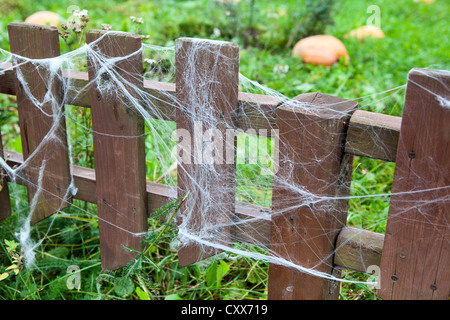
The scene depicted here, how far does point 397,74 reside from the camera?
4.85 metres

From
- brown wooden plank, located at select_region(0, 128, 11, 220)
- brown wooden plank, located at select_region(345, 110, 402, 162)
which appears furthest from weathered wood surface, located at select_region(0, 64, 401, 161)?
brown wooden plank, located at select_region(0, 128, 11, 220)

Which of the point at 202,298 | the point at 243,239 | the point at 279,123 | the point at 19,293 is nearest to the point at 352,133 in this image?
the point at 279,123

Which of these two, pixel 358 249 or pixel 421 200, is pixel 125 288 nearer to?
pixel 358 249

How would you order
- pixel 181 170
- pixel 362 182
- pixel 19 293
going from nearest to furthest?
1. pixel 181 170
2. pixel 19 293
3. pixel 362 182

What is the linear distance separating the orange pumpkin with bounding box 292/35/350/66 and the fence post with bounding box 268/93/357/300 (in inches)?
133

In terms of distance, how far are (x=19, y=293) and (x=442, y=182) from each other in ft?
7.15

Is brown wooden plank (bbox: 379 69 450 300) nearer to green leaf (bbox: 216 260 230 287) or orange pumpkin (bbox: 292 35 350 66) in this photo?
green leaf (bbox: 216 260 230 287)

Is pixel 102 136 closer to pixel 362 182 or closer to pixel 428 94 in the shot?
pixel 428 94

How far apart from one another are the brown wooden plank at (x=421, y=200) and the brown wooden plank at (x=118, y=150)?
113 centimetres

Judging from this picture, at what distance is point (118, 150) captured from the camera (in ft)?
6.88

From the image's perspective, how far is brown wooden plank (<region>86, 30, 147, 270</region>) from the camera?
6.39ft

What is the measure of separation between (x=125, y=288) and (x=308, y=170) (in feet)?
3.97

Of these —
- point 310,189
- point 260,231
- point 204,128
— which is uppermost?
point 204,128

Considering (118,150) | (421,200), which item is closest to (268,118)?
(421,200)
